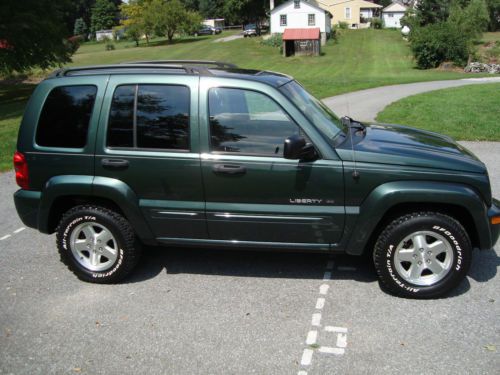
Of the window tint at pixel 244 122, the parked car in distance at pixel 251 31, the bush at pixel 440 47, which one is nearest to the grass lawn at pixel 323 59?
the bush at pixel 440 47

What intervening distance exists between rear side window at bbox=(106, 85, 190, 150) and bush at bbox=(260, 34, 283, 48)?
61.1 meters

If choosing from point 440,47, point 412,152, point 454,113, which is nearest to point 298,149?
point 412,152

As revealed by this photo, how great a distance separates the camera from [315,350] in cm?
376

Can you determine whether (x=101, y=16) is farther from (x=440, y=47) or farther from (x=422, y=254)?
(x=422, y=254)

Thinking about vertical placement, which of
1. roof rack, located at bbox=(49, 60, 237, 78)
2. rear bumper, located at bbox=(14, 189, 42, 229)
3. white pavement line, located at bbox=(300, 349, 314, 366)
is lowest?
white pavement line, located at bbox=(300, 349, 314, 366)

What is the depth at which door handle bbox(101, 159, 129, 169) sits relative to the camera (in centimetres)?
457

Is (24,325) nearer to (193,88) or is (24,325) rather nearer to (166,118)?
(166,118)

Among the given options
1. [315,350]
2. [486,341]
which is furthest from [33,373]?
[486,341]

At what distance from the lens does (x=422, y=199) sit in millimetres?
4203

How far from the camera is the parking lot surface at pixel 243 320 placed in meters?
3.66

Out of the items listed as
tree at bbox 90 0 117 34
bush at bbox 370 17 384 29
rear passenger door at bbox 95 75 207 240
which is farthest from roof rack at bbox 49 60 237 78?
tree at bbox 90 0 117 34

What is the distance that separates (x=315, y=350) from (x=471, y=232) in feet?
5.81

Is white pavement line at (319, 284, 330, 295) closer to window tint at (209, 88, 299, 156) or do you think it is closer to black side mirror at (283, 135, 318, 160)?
black side mirror at (283, 135, 318, 160)

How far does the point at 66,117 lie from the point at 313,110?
226cm
